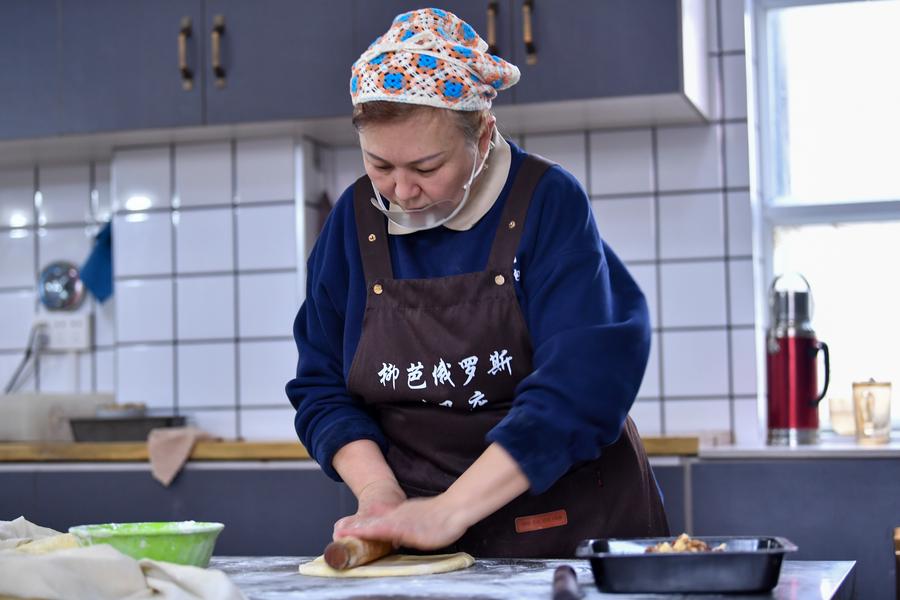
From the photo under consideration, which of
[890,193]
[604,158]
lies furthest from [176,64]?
[890,193]

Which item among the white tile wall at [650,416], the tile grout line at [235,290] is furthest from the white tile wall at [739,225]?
the tile grout line at [235,290]

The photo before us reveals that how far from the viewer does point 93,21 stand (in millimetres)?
3164

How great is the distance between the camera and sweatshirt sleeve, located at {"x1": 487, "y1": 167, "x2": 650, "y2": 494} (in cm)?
138

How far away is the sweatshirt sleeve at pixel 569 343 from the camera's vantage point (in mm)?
1381

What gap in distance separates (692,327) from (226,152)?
4.28 feet

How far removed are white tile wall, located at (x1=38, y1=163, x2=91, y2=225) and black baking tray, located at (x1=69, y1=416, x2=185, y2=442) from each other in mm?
737

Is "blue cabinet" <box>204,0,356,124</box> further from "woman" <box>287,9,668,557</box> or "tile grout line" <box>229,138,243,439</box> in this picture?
"woman" <box>287,9,668,557</box>

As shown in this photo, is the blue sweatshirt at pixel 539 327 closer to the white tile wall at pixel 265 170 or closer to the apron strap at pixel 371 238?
the apron strap at pixel 371 238

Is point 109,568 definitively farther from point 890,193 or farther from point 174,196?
point 890,193

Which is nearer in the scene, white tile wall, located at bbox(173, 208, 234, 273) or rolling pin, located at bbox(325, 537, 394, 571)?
rolling pin, located at bbox(325, 537, 394, 571)

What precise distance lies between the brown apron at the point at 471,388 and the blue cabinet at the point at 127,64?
164cm

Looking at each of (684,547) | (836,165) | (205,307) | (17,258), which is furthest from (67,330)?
(684,547)

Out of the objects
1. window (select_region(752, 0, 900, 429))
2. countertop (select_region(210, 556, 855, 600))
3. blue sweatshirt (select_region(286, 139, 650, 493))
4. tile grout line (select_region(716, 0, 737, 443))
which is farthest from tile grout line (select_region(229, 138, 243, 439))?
countertop (select_region(210, 556, 855, 600))

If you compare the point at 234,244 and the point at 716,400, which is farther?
the point at 234,244
